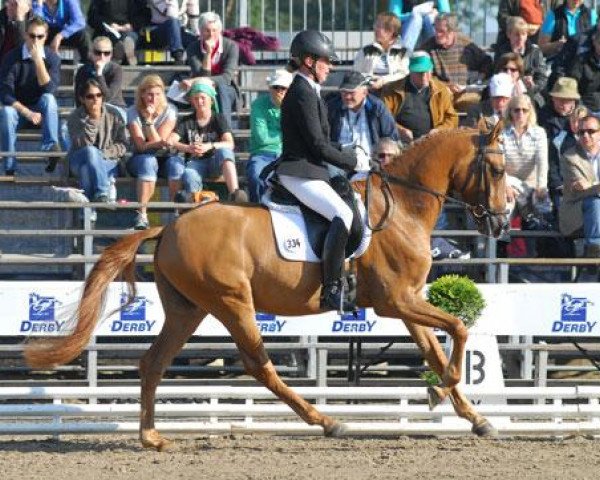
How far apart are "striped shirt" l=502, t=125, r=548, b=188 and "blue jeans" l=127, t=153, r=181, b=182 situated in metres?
3.05

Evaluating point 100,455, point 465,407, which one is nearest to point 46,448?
point 100,455

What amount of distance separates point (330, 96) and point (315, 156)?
4406 millimetres

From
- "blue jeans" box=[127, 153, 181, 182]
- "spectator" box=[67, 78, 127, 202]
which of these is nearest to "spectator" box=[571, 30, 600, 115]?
"blue jeans" box=[127, 153, 181, 182]

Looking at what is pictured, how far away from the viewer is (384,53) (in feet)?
55.0

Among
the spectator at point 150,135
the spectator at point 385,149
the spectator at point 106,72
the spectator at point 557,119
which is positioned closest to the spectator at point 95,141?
the spectator at point 150,135

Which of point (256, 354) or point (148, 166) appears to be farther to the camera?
point (148, 166)

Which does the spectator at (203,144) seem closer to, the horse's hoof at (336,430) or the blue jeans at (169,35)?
the blue jeans at (169,35)

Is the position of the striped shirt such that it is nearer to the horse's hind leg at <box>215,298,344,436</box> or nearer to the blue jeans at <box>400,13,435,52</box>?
the blue jeans at <box>400,13,435,52</box>

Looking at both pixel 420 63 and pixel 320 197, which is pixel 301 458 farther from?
pixel 420 63

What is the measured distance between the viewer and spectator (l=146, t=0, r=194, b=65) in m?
17.6

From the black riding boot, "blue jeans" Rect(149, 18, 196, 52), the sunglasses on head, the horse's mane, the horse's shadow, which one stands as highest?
"blue jeans" Rect(149, 18, 196, 52)

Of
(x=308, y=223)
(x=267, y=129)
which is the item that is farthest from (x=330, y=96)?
(x=308, y=223)

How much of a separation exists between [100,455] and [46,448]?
552 millimetres

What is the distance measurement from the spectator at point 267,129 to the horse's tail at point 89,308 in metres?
3.62
